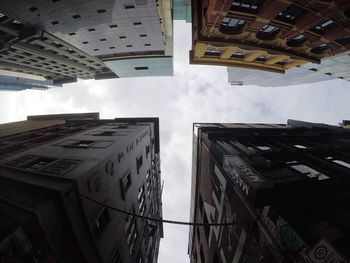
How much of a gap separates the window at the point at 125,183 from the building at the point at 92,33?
23.1 meters

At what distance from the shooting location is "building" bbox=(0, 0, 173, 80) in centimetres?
3092

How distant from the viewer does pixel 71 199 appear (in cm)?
1239

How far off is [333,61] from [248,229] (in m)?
31.8

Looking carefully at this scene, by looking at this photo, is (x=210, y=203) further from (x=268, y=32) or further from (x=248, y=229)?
(x=268, y=32)

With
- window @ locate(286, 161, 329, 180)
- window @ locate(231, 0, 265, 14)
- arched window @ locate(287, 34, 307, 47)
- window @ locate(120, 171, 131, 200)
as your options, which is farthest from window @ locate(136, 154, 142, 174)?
arched window @ locate(287, 34, 307, 47)

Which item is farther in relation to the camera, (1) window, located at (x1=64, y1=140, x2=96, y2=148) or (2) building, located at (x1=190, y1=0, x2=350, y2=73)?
(1) window, located at (x1=64, y1=140, x2=96, y2=148)

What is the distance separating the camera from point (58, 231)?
38.0 ft

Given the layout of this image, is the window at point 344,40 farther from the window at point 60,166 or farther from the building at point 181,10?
the building at point 181,10

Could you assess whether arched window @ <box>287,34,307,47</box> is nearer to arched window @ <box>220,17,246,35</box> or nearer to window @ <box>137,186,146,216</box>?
arched window @ <box>220,17,246,35</box>

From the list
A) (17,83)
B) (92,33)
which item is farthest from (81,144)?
(17,83)

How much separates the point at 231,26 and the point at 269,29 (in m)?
4.25

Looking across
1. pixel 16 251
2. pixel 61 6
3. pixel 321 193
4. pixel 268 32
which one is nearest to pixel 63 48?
pixel 61 6

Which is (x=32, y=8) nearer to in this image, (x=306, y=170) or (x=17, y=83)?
(x=306, y=170)

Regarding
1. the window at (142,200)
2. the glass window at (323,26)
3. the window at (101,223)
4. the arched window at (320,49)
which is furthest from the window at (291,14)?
the window at (142,200)
